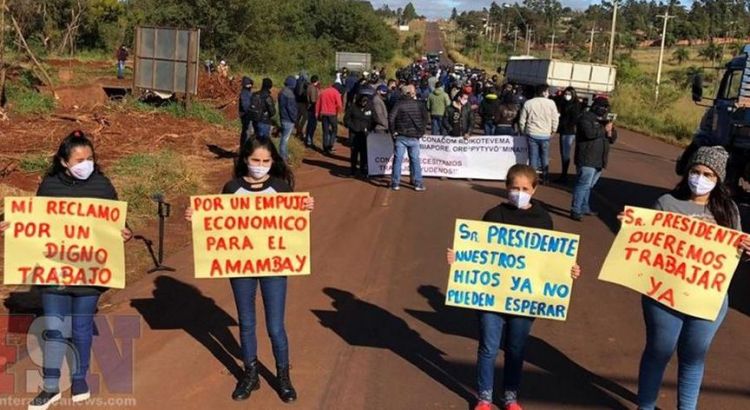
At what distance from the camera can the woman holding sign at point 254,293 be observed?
4.81 metres

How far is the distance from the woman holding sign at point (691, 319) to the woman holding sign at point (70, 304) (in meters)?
3.39

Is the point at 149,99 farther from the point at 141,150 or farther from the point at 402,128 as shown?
the point at 402,128

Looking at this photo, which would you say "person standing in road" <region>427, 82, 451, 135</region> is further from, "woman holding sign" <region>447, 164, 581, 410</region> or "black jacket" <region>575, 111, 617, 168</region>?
"woman holding sign" <region>447, 164, 581, 410</region>

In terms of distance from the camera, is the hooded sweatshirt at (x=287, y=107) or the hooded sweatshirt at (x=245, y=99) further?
the hooded sweatshirt at (x=287, y=107)

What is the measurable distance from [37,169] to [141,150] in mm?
3093

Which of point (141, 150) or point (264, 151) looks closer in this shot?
point (264, 151)

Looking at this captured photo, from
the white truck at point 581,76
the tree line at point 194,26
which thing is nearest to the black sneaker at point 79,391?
the white truck at point 581,76

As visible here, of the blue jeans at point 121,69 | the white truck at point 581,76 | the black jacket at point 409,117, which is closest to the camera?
the black jacket at point 409,117

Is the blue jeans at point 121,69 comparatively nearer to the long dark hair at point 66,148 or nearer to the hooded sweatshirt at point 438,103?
the hooded sweatshirt at point 438,103

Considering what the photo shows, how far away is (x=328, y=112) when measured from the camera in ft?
56.6

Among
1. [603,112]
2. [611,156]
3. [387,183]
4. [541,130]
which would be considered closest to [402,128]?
[387,183]

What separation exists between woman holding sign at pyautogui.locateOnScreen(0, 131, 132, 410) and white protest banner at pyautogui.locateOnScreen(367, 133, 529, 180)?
9987 mm

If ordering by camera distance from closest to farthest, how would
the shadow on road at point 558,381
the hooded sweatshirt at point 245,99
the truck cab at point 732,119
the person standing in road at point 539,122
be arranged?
1. the shadow on road at point 558,381
2. the truck cab at point 732,119
3. the person standing in road at point 539,122
4. the hooded sweatshirt at point 245,99

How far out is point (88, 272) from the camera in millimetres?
4707
